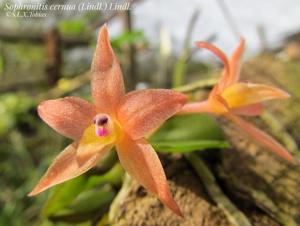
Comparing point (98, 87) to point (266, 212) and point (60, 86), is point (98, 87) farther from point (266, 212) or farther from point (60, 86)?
point (60, 86)

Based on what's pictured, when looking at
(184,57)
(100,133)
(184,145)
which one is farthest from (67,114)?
(184,57)

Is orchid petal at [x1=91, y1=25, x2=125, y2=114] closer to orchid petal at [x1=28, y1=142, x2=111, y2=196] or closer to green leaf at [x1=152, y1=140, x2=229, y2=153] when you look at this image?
orchid petal at [x1=28, y1=142, x2=111, y2=196]

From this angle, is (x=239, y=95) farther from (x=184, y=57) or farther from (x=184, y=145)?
(x=184, y=57)

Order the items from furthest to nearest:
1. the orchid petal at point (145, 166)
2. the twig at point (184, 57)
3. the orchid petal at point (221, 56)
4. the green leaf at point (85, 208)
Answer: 1. the twig at point (184, 57)
2. the green leaf at point (85, 208)
3. the orchid petal at point (221, 56)
4. the orchid petal at point (145, 166)

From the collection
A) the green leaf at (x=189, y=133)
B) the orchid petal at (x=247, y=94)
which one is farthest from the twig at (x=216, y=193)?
the orchid petal at (x=247, y=94)

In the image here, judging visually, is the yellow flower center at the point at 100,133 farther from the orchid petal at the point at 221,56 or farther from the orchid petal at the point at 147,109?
the orchid petal at the point at 221,56
